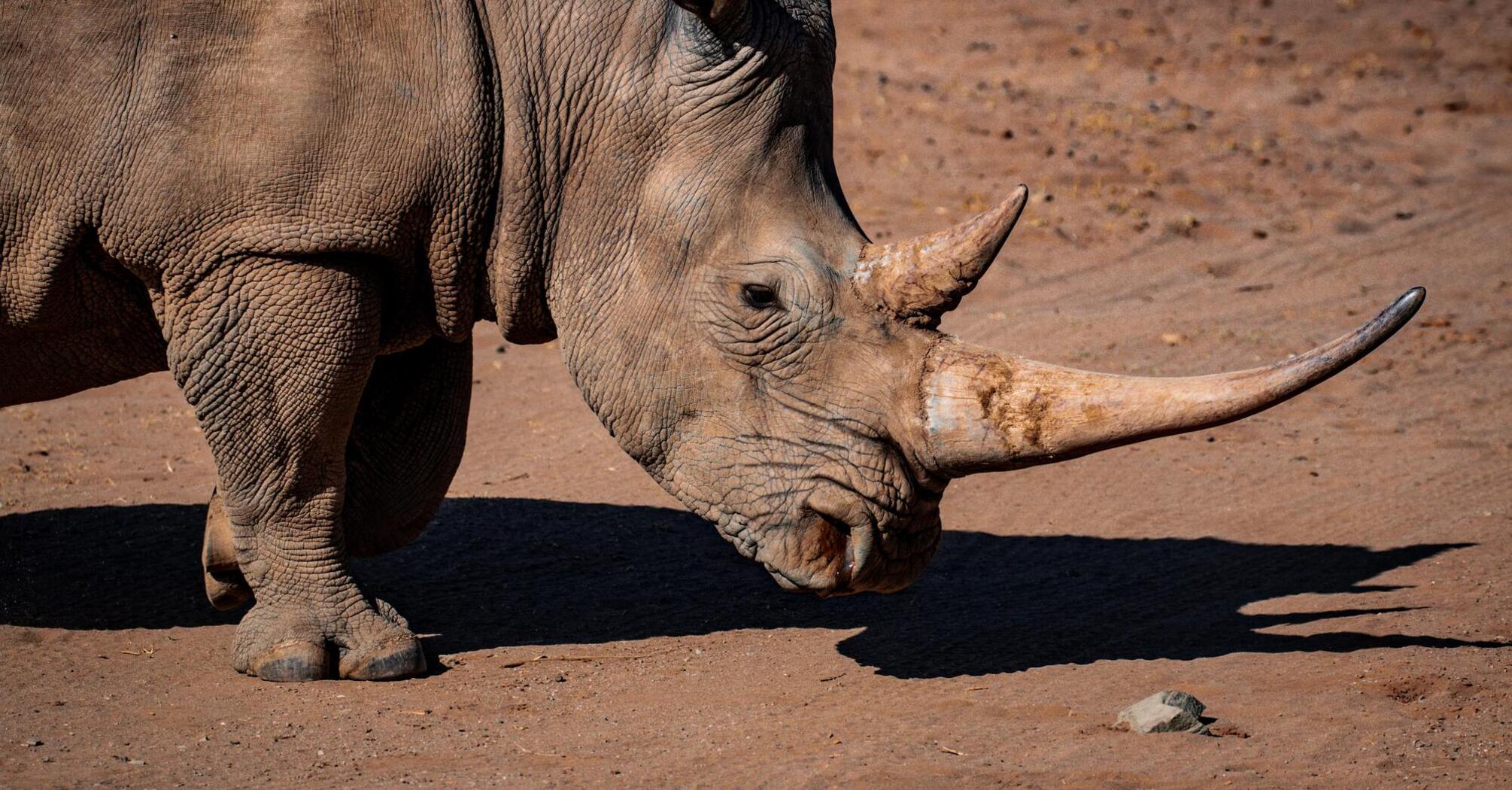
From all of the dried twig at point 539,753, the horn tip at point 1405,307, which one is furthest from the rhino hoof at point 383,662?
the horn tip at point 1405,307

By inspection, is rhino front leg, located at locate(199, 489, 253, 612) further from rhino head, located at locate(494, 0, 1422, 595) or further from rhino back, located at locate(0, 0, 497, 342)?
rhino head, located at locate(494, 0, 1422, 595)

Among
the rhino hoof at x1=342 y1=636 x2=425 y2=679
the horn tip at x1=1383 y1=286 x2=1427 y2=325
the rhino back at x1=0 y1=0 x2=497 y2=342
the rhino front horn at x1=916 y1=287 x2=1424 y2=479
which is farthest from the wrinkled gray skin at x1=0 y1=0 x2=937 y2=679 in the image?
the horn tip at x1=1383 y1=286 x2=1427 y2=325

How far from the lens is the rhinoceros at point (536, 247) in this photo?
489cm

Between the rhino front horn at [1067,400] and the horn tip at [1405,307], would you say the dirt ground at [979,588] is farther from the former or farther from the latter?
the horn tip at [1405,307]

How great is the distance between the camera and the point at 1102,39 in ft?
57.2

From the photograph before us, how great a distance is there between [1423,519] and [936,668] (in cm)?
293

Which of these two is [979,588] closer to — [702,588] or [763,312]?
[702,588]

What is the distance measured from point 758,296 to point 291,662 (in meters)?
1.93

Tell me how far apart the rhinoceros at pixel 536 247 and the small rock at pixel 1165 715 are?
0.78 meters

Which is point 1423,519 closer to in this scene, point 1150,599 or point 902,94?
point 1150,599

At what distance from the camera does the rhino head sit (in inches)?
194

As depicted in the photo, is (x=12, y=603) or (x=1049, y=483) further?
(x=1049, y=483)

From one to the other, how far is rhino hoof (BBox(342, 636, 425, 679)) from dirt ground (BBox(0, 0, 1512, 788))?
0.19 ft

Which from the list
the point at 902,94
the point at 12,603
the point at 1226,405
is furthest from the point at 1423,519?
the point at 902,94
